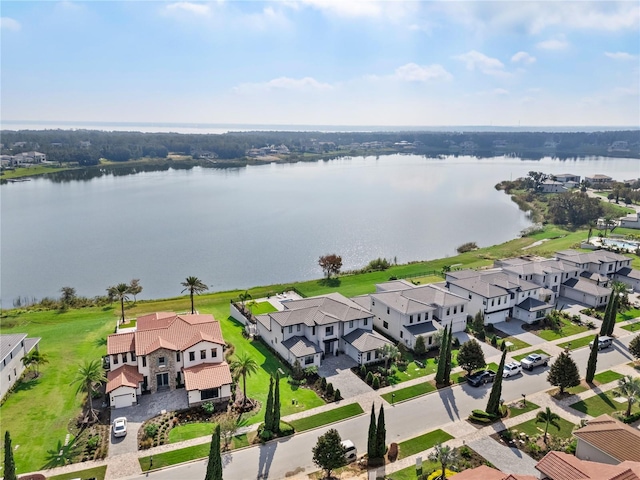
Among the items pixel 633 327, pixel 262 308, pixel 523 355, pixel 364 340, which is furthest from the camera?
pixel 262 308

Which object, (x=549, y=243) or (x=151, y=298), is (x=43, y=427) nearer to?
(x=151, y=298)

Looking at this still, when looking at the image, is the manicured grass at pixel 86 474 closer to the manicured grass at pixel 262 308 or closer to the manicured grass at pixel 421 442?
the manicured grass at pixel 421 442

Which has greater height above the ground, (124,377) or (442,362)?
(442,362)

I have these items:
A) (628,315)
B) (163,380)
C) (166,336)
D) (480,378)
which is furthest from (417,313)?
(628,315)

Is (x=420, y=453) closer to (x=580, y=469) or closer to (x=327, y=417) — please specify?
(x=327, y=417)

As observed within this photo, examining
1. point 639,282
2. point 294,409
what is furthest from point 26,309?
point 639,282
